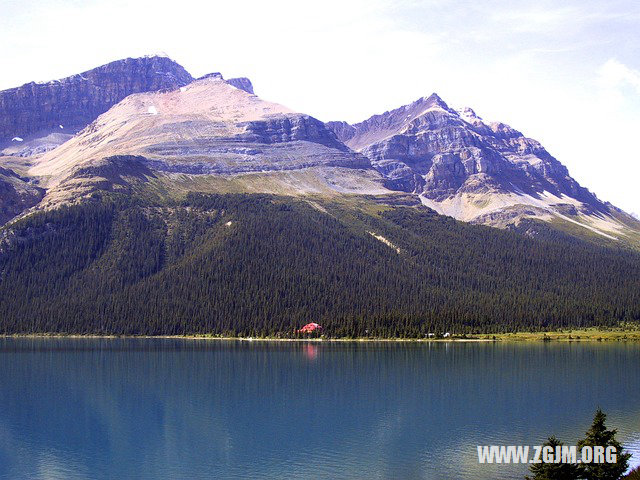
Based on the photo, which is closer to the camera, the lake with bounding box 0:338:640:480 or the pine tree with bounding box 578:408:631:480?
the pine tree with bounding box 578:408:631:480

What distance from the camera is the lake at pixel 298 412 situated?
256 feet

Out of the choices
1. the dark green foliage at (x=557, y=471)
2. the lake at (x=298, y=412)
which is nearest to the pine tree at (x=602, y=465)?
the dark green foliage at (x=557, y=471)

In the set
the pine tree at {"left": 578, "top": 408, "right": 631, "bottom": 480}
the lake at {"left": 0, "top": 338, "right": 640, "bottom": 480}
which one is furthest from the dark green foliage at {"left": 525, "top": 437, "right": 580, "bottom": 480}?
the lake at {"left": 0, "top": 338, "right": 640, "bottom": 480}

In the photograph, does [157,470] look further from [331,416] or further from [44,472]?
[331,416]

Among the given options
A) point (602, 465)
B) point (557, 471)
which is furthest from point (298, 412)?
point (602, 465)

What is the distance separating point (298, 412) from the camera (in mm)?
104000

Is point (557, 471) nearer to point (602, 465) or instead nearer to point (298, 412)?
point (602, 465)

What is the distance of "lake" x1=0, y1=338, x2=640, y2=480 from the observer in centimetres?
7794

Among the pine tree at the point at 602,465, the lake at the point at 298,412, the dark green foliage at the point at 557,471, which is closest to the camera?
the dark green foliage at the point at 557,471

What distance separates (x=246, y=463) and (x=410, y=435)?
20.4m

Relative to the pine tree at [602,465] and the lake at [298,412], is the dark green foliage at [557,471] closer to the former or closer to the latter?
the pine tree at [602,465]

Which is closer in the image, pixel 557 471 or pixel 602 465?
pixel 557 471

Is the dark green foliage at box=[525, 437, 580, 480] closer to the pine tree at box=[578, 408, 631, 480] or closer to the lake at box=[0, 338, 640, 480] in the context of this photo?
the pine tree at box=[578, 408, 631, 480]

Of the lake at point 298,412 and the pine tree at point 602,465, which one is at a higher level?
the pine tree at point 602,465
